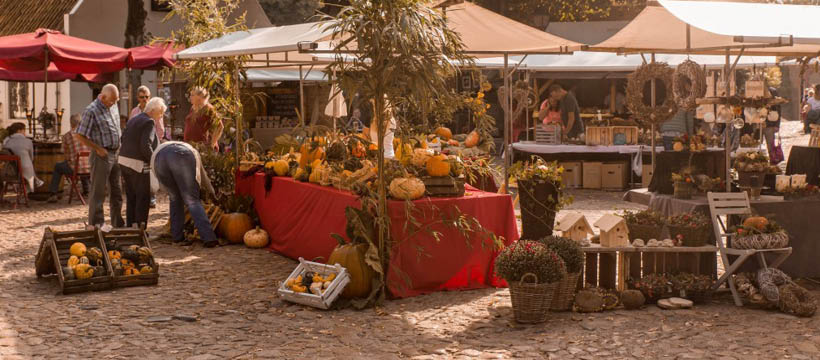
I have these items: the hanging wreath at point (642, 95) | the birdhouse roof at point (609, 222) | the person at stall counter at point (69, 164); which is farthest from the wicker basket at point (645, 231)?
the person at stall counter at point (69, 164)

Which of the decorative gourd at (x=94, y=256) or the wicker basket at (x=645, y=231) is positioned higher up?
the wicker basket at (x=645, y=231)

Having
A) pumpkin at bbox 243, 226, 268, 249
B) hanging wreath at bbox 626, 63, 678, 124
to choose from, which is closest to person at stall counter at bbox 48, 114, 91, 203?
pumpkin at bbox 243, 226, 268, 249

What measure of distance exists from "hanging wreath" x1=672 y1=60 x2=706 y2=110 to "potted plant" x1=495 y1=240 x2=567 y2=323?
8.20ft

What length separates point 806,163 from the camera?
8.45 meters

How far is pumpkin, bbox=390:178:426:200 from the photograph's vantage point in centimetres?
730

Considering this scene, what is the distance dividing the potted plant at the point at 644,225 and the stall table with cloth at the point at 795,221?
13.7 inches

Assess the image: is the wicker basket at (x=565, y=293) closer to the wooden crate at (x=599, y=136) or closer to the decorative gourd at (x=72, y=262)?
the decorative gourd at (x=72, y=262)

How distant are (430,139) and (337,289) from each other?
10.1 feet

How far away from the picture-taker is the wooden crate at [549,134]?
16.0 m

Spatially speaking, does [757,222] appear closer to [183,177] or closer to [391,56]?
[391,56]

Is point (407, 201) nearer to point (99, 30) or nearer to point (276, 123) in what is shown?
point (276, 123)

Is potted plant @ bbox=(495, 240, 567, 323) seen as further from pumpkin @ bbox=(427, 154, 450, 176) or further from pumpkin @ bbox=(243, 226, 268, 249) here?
pumpkin @ bbox=(243, 226, 268, 249)

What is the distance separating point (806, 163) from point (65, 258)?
256 inches

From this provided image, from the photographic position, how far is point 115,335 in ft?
20.5
